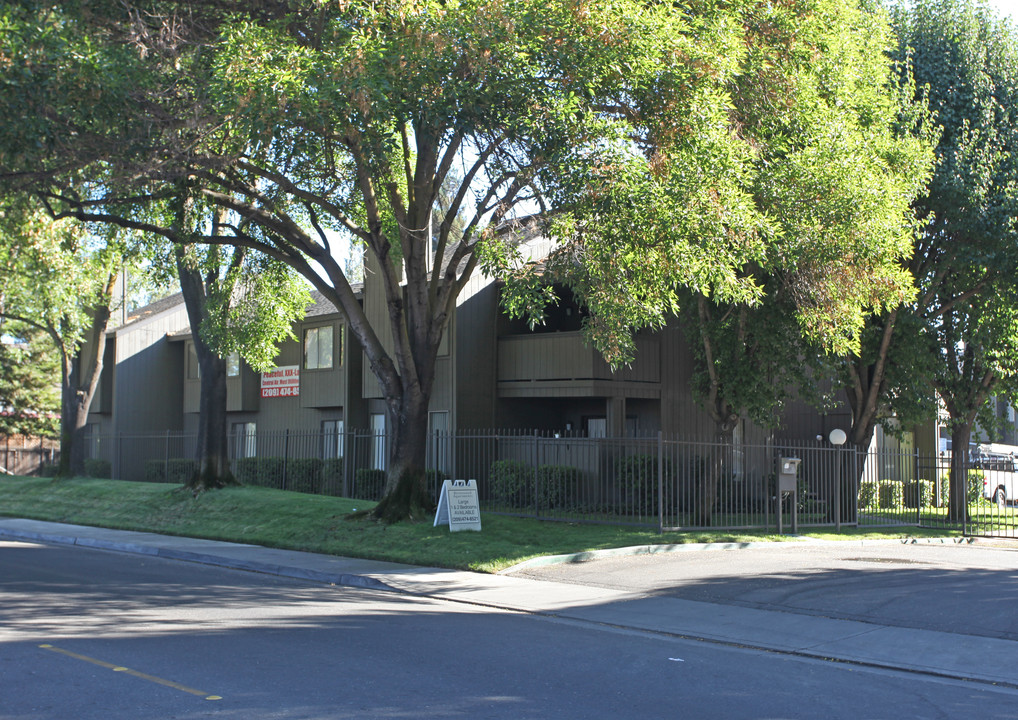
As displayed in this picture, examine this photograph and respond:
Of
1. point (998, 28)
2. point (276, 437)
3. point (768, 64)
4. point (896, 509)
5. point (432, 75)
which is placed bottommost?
point (896, 509)

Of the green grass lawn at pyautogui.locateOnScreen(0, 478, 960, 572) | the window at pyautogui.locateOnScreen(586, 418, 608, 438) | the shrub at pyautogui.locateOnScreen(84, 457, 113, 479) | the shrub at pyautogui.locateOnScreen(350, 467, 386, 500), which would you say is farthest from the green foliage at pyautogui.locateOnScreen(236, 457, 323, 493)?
the shrub at pyautogui.locateOnScreen(84, 457, 113, 479)

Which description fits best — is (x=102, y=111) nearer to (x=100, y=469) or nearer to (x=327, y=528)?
(x=327, y=528)

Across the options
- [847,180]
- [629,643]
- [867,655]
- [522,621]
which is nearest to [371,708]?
[629,643]

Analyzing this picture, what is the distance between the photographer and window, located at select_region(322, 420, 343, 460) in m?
26.3

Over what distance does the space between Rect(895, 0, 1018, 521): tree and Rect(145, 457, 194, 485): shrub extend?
22.2 m

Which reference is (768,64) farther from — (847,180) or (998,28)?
(998,28)

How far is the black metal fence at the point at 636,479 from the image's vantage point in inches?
796

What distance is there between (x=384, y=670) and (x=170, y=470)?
26080mm

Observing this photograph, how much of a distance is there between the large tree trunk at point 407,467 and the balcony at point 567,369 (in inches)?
263

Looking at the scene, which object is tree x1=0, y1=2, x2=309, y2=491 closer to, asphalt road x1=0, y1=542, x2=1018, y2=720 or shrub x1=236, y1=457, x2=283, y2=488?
asphalt road x1=0, y1=542, x2=1018, y2=720

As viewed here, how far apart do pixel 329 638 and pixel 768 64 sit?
11924 millimetres

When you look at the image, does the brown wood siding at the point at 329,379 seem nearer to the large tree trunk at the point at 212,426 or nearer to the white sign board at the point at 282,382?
the white sign board at the point at 282,382

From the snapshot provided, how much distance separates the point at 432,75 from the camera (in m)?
13.0

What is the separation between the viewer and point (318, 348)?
101ft
